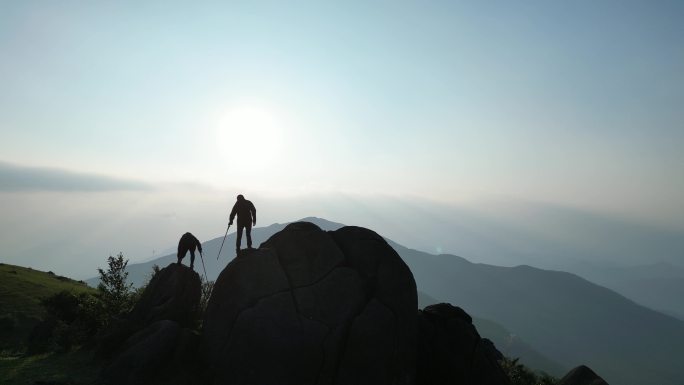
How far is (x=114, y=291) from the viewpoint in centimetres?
3481

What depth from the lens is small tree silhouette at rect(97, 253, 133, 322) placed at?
33500 mm

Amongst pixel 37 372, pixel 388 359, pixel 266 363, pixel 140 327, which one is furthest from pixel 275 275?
pixel 37 372

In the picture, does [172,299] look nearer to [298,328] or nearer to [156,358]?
[156,358]

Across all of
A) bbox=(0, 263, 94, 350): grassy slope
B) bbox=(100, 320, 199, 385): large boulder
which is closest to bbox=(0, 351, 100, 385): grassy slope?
bbox=(100, 320, 199, 385): large boulder

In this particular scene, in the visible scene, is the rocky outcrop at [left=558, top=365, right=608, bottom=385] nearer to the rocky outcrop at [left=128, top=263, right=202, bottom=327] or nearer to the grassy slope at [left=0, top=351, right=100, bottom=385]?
the rocky outcrop at [left=128, top=263, right=202, bottom=327]

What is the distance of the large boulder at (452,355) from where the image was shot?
2677 centimetres

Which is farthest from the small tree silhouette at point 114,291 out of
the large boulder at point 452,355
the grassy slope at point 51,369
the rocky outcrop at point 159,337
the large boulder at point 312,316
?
the large boulder at point 452,355

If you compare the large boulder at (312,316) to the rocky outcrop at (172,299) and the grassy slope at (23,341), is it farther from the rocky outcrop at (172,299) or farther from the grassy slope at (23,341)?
the grassy slope at (23,341)

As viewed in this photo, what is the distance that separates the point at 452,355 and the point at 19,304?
64.3 m

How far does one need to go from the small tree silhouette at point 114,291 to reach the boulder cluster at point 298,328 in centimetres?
731

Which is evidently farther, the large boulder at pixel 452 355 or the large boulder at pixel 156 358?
the large boulder at pixel 452 355

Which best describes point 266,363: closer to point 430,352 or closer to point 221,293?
point 221,293

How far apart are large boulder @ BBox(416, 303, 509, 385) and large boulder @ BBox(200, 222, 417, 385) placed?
386cm

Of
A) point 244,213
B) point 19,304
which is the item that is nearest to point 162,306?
point 244,213
